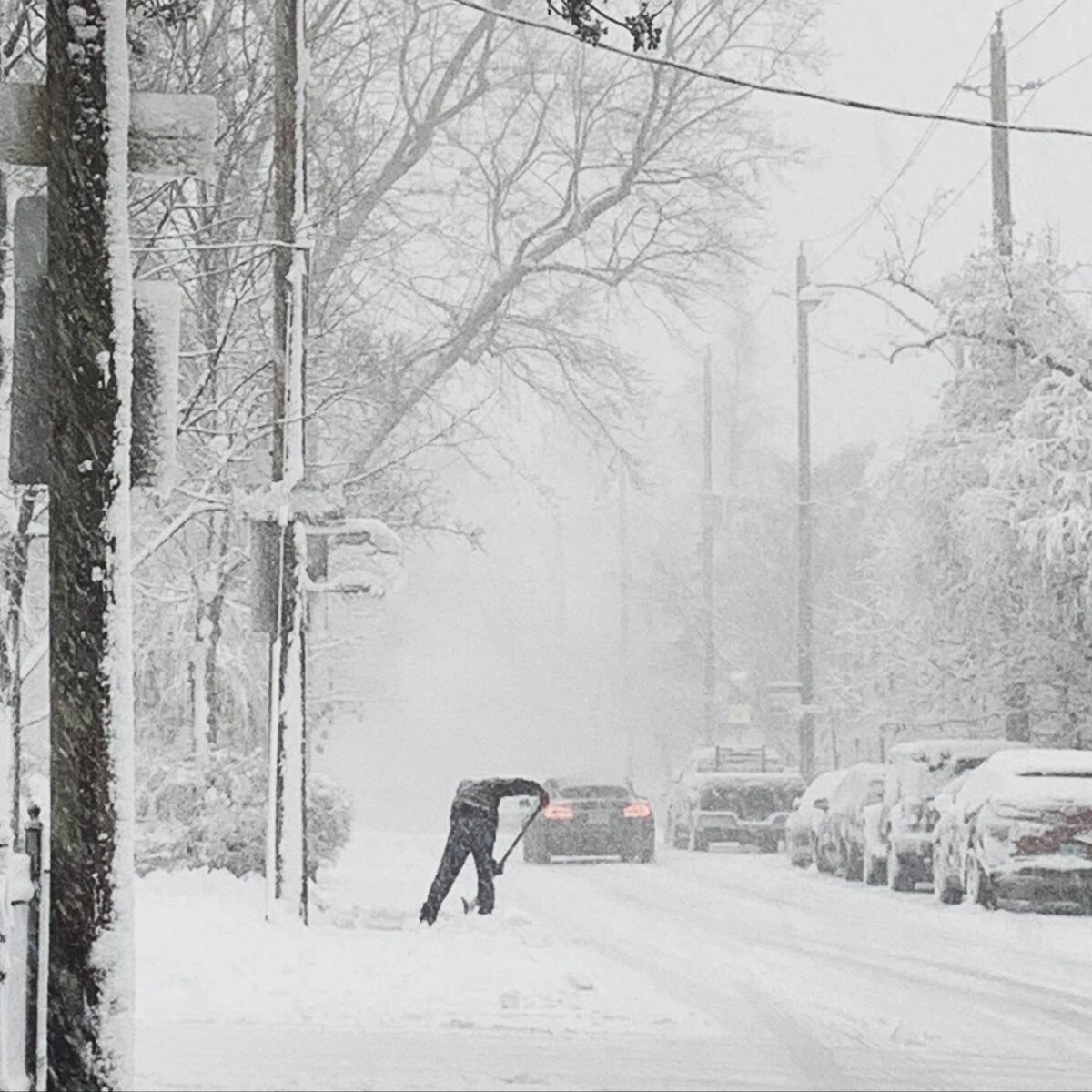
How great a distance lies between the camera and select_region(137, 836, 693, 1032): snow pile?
456 inches

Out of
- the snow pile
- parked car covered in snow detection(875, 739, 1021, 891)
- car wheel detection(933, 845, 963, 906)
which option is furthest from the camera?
parked car covered in snow detection(875, 739, 1021, 891)

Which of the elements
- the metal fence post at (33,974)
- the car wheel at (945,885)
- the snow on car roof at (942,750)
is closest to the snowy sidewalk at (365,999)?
the metal fence post at (33,974)

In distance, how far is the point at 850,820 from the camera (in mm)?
26188

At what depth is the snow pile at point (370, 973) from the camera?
38.0 ft

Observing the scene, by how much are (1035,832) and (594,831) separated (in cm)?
1132

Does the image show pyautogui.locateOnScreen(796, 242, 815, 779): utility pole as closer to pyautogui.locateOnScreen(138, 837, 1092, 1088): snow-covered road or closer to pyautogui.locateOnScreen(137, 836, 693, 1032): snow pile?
pyautogui.locateOnScreen(138, 837, 1092, 1088): snow-covered road

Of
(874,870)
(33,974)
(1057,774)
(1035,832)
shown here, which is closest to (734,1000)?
(33,974)

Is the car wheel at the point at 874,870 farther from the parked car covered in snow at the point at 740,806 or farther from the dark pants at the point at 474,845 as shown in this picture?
the dark pants at the point at 474,845

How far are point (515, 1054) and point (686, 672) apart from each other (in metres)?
59.0

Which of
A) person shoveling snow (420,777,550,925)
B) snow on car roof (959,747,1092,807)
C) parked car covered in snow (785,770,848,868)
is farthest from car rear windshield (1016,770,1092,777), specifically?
parked car covered in snow (785,770,848,868)

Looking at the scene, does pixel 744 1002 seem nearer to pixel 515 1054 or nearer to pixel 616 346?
pixel 515 1054

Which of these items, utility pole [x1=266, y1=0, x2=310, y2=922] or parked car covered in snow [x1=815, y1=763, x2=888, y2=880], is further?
parked car covered in snow [x1=815, y1=763, x2=888, y2=880]

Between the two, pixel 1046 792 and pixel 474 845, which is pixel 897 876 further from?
pixel 474 845

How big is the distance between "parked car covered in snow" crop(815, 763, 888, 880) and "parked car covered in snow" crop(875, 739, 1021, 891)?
83 centimetres
